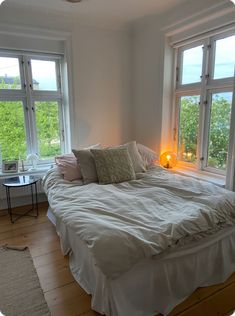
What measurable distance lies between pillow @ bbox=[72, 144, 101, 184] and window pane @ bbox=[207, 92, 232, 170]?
1.41 m

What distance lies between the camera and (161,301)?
1507 millimetres

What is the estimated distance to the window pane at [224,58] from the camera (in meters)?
2.46

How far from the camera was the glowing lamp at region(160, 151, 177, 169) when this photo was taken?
3.16 metres

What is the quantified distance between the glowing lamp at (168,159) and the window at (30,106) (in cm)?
148

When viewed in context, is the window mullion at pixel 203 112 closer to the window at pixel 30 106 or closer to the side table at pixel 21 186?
the window at pixel 30 106

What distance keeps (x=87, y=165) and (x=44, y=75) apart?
157 centimetres

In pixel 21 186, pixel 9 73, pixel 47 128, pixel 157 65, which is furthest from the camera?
pixel 47 128

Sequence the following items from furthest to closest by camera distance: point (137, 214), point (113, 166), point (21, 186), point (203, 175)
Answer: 1. point (203, 175)
2. point (21, 186)
3. point (113, 166)
4. point (137, 214)

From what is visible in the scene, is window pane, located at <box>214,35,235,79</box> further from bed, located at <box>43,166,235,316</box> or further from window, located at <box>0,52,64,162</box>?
window, located at <box>0,52,64,162</box>

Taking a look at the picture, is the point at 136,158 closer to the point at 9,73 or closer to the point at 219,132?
the point at 219,132

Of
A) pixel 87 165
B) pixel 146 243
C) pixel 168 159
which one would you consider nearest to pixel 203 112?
pixel 168 159

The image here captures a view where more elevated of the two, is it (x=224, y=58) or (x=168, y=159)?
(x=224, y=58)

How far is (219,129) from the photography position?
105 inches

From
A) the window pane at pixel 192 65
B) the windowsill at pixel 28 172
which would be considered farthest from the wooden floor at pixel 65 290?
the window pane at pixel 192 65
